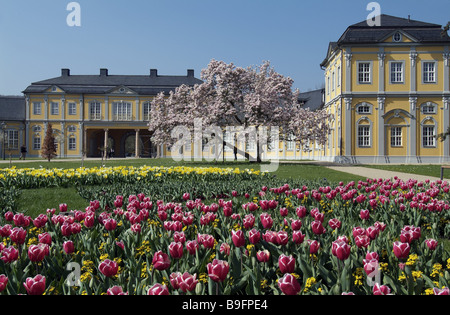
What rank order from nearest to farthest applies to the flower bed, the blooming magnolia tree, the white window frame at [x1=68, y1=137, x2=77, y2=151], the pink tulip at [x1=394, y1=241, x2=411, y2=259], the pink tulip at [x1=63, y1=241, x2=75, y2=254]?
the flower bed < the pink tulip at [x1=394, y1=241, x2=411, y2=259] < the pink tulip at [x1=63, y1=241, x2=75, y2=254] < the blooming magnolia tree < the white window frame at [x1=68, y1=137, x2=77, y2=151]

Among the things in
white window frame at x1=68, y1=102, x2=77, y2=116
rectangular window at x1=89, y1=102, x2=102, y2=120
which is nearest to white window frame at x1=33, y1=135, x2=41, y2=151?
white window frame at x1=68, y1=102, x2=77, y2=116

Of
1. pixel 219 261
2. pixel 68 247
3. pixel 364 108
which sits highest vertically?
pixel 364 108

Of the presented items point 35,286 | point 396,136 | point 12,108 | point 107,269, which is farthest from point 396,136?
point 12,108

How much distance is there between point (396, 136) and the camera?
3167 cm

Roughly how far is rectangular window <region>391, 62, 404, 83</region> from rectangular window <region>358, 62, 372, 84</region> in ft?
5.92

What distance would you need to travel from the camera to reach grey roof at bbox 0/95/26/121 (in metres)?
52.6

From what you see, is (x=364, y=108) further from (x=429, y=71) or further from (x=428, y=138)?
(x=429, y=71)

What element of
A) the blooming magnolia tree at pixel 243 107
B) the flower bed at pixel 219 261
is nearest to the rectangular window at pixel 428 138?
the blooming magnolia tree at pixel 243 107

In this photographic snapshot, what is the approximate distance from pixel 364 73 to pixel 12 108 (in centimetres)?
4503

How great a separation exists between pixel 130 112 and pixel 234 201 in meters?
47.5

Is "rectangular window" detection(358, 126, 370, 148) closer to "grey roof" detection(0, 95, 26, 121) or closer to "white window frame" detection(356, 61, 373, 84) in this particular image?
"white window frame" detection(356, 61, 373, 84)
